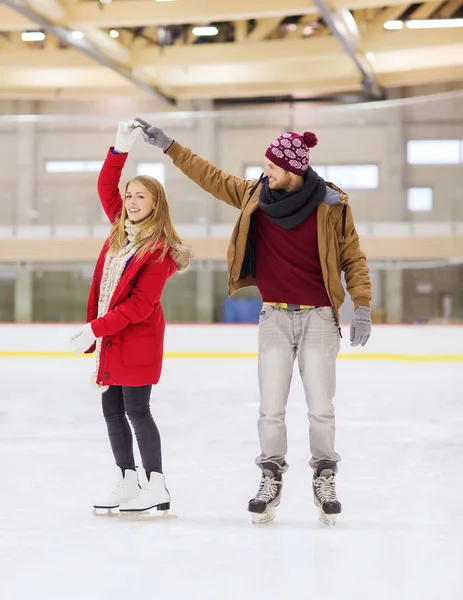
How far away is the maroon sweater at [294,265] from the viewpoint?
8.35 ft

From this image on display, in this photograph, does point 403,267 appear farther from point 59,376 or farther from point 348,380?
point 59,376

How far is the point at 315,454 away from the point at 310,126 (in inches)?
306

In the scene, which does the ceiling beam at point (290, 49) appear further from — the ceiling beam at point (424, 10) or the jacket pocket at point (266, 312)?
the jacket pocket at point (266, 312)

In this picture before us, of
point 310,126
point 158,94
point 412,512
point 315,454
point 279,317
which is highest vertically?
point 158,94

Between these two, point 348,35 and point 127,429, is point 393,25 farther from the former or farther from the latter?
point 127,429

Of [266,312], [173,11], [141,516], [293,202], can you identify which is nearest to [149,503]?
[141,516]

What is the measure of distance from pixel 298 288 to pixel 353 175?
23.5 feet

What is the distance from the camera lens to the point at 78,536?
7.73ft

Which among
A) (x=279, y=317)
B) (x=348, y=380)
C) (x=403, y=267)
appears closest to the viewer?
(x=279, y=317)

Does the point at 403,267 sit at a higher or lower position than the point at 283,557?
higher

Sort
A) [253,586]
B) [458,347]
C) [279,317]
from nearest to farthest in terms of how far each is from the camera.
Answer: [253,586] < [279,317] < [458,347]

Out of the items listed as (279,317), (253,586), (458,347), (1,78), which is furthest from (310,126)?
(253,586)

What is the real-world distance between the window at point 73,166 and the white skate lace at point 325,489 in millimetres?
7720

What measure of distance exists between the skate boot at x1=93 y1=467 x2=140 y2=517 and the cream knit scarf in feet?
1.02
